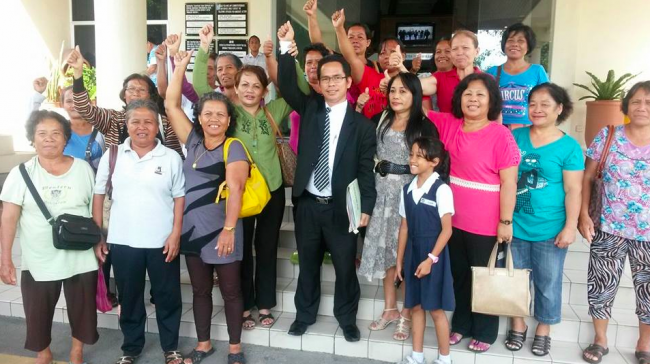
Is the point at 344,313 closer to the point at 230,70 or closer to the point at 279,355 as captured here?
the point at 279,355

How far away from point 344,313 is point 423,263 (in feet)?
2.45

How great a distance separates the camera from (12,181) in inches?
104

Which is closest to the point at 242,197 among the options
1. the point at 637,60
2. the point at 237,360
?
the point at 237,360

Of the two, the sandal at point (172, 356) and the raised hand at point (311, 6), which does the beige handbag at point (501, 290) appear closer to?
the sandal at point (172, 356)

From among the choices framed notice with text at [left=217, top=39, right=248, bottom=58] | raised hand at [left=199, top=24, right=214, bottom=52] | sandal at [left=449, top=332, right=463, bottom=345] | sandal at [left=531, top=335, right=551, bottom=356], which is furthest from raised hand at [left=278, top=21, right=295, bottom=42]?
framed notice with text at [left=217, top=39, right=248, bottom=58]

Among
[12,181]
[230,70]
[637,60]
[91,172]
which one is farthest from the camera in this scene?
[637,60]

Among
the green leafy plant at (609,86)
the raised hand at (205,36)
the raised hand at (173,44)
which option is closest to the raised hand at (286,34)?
the raised hand at (205,36)

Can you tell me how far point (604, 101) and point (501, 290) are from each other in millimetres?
4930

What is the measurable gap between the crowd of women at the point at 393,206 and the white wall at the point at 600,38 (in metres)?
4.42

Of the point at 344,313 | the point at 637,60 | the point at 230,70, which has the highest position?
the point at 637,60

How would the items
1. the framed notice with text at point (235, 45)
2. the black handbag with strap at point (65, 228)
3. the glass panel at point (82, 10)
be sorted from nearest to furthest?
the black handbag with strap at point (65, 228) → the framed notice with text at point (235, 45) → the glass panel at point (82, 10)

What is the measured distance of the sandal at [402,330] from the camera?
308 cm

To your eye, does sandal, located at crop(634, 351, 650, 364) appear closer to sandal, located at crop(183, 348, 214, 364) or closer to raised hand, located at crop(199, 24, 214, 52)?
sandal, located at crop(183, 348, 214, 364)

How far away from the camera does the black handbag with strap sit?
2.62 meters
